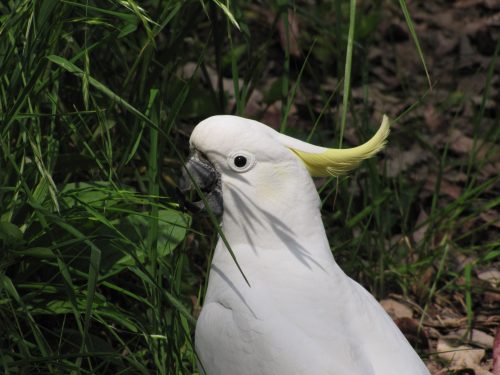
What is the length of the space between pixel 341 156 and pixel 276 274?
1.12ft

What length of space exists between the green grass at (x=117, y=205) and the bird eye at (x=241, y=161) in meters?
0.22

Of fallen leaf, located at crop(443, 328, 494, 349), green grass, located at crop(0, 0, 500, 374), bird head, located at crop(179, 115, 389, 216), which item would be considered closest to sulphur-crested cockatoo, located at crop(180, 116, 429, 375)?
bird head, located at crop(179, 115, 389, 216)

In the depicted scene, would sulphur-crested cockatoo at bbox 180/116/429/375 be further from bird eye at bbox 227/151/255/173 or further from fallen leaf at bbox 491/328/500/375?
fallen leaf at bbox 491/328/500/375

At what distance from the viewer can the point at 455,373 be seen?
2.75 meters

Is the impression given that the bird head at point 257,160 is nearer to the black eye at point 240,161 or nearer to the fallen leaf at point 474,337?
the black eye at point 240,161

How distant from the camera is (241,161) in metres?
2.15

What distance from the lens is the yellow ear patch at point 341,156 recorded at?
81.7 inches

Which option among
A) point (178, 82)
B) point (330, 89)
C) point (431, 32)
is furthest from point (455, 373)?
point (431, 32)

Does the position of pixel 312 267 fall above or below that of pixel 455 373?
above

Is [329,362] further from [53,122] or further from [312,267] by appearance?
[53,122]

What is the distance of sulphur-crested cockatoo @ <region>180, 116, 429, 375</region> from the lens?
2031 mm

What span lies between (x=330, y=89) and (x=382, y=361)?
2.31 meters

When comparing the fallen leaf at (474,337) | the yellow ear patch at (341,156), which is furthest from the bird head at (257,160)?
the fallen leaf at (474,337)

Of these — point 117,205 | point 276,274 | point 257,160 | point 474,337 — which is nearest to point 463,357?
point 474,337
